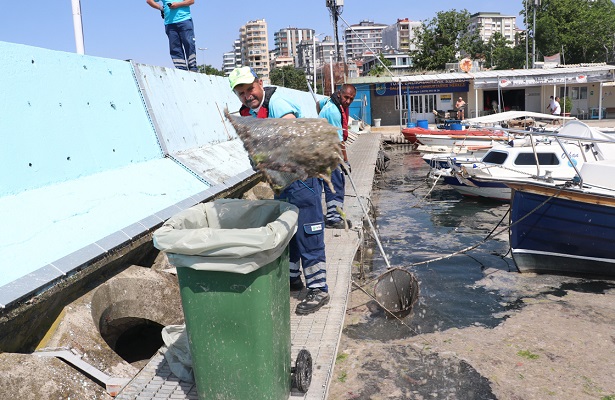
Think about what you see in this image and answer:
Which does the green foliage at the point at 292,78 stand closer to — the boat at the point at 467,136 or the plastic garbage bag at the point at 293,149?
the boat at the point at 467,136

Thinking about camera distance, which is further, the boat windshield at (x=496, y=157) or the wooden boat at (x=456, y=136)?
the wooden boat at (x=456, y=136)

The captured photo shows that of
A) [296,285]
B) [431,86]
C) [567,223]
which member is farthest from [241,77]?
[431,86]

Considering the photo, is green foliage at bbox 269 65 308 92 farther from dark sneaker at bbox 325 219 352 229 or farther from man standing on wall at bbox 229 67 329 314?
man standing on wall at bbox 229 67 329 314

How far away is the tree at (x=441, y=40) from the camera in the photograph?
191 ft

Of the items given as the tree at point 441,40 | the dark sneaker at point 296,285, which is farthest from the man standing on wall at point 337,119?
the tree at point 441,40

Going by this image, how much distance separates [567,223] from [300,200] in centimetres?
648

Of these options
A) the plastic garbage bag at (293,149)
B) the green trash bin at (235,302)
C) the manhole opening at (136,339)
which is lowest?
the manhole opening at (136,339)

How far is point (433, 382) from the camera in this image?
4797 millimetres

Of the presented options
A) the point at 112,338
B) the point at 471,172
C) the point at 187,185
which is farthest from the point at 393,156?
the point at 112,338

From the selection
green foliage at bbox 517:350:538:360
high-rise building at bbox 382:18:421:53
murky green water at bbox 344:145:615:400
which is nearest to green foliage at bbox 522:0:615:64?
murky green water at bbox 344:145:615:400

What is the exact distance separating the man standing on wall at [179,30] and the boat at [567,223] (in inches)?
251

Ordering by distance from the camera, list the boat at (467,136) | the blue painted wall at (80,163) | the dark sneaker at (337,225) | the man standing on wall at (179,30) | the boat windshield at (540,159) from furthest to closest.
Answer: the boat at (467,136)
the boat windshield at (540,159)
the man standing on wall at (179,30)
the dark sneaker at (337,225)
the blue painted wall at (80,163)

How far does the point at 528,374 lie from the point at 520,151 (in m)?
10.3

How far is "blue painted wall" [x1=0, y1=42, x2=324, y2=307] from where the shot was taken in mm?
3852
